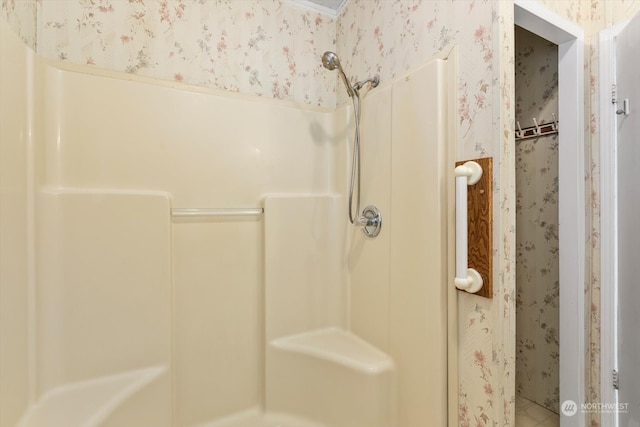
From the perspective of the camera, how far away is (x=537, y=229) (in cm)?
195

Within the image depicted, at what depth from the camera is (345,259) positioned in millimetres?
1650

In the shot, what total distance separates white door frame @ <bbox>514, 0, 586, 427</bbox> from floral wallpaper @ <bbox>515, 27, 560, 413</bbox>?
63 cm

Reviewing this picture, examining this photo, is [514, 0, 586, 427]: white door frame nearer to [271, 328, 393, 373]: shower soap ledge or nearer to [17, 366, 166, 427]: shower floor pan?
[271, 328, 393, 373]: shower soap ledge

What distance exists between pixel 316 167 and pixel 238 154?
1.43ft

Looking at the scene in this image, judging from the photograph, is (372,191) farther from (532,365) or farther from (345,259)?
(532,365)

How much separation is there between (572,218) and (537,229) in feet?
2.37

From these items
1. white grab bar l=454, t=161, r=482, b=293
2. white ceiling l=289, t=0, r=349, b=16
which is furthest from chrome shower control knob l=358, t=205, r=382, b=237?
white ceiling l=289, t=0, r=349, b=16

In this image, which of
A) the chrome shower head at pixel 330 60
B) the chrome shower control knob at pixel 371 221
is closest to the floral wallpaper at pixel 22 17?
the chrome shower head at pixel 330 60

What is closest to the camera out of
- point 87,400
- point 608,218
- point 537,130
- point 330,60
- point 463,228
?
point 463,228

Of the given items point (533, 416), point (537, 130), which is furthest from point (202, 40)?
point (533, 416)

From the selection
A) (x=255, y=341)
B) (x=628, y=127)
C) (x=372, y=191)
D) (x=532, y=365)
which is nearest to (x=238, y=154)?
(x=372, y=191)

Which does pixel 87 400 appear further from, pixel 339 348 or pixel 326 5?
pixel 326 5

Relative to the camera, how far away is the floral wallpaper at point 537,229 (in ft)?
6.10

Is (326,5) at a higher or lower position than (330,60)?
higher
